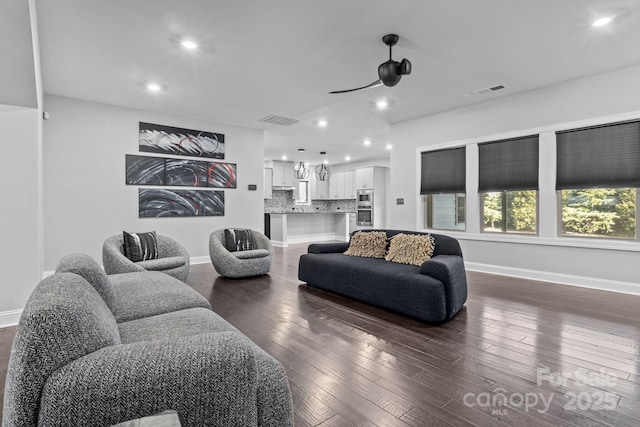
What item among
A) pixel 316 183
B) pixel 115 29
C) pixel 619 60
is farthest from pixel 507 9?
pixel 316 183

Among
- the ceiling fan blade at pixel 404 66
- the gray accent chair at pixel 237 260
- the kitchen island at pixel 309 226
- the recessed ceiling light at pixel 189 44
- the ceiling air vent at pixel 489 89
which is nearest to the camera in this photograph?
the ceiling fan blade at pixel 404 66

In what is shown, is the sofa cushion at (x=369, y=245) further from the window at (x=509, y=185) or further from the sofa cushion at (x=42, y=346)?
the sofa cushion at (x=42, y=346)

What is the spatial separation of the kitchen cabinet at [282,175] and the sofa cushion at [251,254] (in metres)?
6.19

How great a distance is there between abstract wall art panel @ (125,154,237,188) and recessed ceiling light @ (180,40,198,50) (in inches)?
112

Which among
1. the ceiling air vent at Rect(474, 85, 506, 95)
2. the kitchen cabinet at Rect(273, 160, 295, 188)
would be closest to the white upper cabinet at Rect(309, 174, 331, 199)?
the kitchen cabinet at Rect(273, 160, 295, 188)

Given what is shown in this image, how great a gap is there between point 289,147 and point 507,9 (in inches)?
262

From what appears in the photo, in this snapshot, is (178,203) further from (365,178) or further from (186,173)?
(365,178)

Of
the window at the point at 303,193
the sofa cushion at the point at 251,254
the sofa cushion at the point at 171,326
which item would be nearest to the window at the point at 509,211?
the sofa cushion at the point at 251,254

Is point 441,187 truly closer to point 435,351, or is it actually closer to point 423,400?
point 435,351

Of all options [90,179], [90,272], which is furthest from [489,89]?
[90,179]

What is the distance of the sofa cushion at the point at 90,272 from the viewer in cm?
168

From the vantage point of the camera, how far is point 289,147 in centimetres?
902

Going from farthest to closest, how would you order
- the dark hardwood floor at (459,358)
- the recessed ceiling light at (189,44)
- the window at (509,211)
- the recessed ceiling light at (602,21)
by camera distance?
the window at (509,211) → the recessed ceiling light at (189,44) → the recessed ceiling light at (602,21) → the dark hardwood floor at (459,358)

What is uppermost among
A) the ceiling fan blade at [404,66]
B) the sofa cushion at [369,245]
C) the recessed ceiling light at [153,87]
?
the recessed ceiling light at [153,87]
